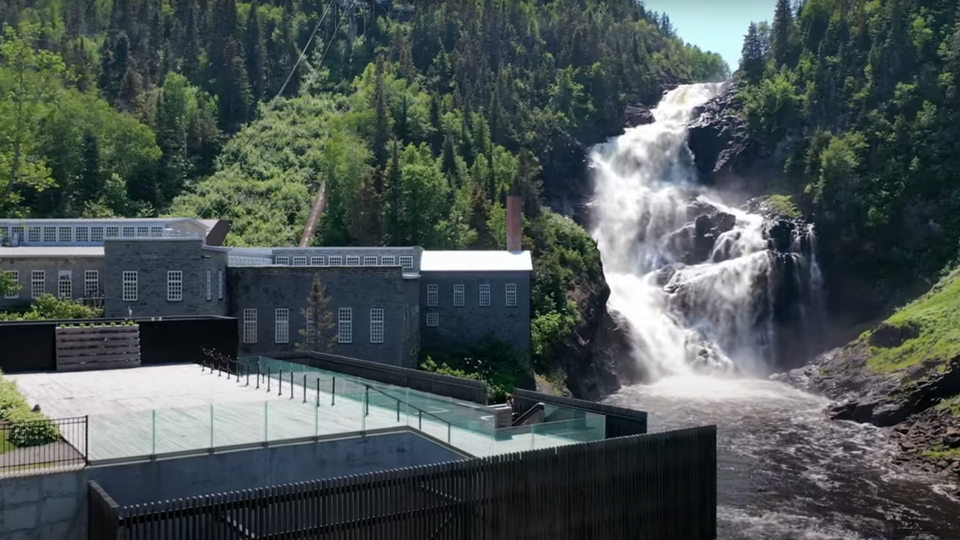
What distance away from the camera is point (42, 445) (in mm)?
18547

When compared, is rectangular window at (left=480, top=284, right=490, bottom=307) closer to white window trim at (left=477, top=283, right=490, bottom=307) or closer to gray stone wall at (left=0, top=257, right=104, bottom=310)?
white window trim at (left=477, top=283, right=490, bottom=307)

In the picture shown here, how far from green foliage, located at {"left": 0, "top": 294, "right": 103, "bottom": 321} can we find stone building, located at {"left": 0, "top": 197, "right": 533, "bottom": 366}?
1.07 meters

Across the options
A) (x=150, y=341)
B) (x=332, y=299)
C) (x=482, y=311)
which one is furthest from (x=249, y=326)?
(x=482, y=311)

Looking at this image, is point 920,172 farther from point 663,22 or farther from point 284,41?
point 663,22

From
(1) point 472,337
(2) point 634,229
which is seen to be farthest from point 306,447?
(2) point 634,229

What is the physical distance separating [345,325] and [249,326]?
451 cm

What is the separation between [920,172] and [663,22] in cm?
11339

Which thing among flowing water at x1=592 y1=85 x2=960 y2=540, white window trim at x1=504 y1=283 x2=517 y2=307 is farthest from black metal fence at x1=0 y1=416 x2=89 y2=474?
white window trim at x1=504 y1=283 x2=517 y2=307

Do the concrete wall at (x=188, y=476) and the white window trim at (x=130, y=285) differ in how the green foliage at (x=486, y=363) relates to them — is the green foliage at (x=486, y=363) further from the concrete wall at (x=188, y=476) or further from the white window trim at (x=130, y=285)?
the concrete wall at (x=188, y=476)

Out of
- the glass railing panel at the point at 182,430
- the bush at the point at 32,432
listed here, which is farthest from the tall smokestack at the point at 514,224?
the bush at the point at 32,432

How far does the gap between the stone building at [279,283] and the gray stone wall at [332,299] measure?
0.05 meters

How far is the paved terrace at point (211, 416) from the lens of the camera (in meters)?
19.1

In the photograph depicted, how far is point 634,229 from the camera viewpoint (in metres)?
79.4

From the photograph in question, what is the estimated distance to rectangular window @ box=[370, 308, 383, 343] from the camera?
→ 4550cm
